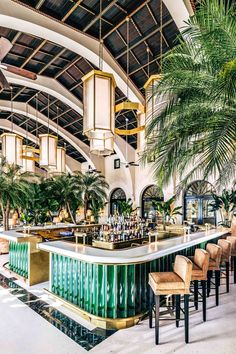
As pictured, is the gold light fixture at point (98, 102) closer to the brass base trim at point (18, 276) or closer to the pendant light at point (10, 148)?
the brass base trim at point (18, 276)

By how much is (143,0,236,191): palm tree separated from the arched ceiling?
4.93 meters

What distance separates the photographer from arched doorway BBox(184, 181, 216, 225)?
13703mm

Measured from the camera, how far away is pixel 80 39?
8.62 m

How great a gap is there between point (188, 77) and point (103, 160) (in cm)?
1665

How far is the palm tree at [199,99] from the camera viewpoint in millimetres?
3109

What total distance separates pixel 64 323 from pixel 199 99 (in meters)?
3.96

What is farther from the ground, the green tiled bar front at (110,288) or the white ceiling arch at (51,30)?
the white ceiling arch at (51,30)

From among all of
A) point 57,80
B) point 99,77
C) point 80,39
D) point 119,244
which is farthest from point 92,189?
point 99,77

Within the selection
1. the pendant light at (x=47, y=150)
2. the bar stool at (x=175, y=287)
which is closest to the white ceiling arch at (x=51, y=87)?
the pendant light at (x=47, y=150)

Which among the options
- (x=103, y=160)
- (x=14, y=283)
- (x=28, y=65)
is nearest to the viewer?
(x=14, y=283)

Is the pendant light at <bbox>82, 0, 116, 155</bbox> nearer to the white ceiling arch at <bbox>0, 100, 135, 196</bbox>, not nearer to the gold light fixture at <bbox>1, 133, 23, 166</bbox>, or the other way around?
the gold light fixture at <bbox>1, 133, 23, 166</bbox>

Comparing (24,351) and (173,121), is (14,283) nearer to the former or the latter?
(24,351)

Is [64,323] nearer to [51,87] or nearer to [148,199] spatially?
[51,87]

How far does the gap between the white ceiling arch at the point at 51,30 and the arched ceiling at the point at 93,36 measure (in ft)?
0.42
